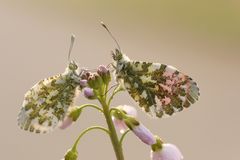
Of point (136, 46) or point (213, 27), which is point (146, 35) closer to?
point (136, 46)

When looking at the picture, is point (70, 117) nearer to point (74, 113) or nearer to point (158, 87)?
point (74, 113)

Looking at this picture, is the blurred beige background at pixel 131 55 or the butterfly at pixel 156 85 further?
the blurred beige background at pixel 131 55

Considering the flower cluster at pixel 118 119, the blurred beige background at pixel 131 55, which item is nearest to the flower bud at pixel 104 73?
the flower cluster at pixel 118 119

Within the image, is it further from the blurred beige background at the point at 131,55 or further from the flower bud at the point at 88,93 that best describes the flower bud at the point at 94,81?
the blurred beige background at the point at 131,55

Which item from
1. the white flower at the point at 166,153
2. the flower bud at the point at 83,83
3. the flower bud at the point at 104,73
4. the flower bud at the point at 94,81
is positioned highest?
the flower bud at the point at 104,73

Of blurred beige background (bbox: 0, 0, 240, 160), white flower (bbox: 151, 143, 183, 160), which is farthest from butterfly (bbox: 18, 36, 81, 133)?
blurred beige background (bbox: 0, 0, 240, 160)

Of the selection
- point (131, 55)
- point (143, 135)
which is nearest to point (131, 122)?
point (143, 135)

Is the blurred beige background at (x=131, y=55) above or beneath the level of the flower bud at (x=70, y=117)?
above
